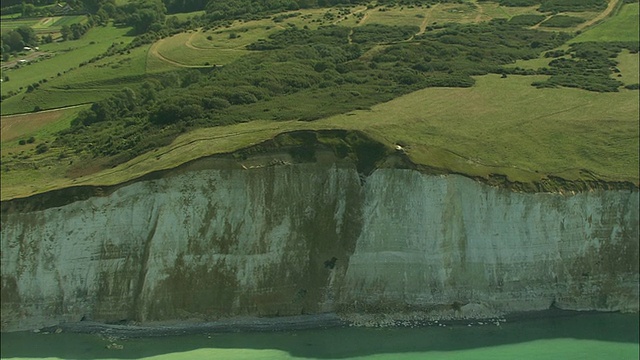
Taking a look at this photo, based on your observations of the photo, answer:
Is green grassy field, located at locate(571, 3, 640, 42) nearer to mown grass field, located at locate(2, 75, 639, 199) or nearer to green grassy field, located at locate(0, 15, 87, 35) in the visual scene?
mown grass field, located at locate(2, 75, 639, 199)

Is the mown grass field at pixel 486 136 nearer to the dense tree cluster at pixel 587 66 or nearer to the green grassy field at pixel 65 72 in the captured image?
the dense tree cluster at pixel 587 66

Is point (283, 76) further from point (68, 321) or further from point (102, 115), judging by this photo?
point (68, 321)

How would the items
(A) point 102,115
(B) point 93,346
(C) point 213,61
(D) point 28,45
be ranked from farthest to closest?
1. (D) point 28,45
2. (C) point 213,61
3. (A) point 102,115
4. (B) point 93,346

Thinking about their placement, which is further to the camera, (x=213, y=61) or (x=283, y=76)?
(x=213, y=61)

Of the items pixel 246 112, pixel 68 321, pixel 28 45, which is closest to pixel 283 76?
pixel 246 112

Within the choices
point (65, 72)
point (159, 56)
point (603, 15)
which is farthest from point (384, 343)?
point (603, 15)

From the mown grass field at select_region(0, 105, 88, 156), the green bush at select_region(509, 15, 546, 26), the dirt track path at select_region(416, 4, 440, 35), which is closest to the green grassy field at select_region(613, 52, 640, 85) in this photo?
the green bush at select_region(509, 15, 546, 26)

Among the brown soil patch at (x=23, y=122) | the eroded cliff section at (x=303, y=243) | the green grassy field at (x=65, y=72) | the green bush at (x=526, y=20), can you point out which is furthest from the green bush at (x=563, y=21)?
the brown soil patch at (x=23, y=122)
